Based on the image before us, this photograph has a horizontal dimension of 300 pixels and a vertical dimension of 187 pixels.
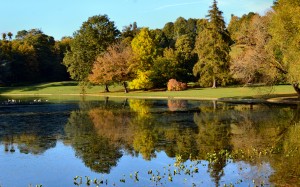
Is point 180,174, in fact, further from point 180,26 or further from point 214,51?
point 180,26

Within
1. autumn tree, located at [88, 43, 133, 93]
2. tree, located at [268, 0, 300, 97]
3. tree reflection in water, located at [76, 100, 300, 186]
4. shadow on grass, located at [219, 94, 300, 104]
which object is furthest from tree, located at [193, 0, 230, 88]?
tree reflection in water, located at [76, 100, 300, 186]

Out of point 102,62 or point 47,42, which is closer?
point 102,62

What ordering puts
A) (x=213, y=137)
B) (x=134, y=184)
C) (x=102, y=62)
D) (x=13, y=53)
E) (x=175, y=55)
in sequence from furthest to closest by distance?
(x=13, y=53) < (x=175, y=55) < (x=102, y=62) < (x=213, y=137) < (x=134, y=184)

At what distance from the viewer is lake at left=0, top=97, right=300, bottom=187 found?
15.7m

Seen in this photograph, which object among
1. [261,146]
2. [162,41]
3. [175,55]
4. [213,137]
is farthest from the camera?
[162,41]

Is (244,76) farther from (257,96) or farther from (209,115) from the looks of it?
(209,115)

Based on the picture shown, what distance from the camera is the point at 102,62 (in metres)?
76.6

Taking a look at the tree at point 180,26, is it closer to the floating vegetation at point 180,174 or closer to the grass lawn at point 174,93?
the grass lawn at point 174,93

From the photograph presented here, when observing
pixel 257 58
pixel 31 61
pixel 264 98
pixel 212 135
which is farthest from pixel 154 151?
pixel 31 61

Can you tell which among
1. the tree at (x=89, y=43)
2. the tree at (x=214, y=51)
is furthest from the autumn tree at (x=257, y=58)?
the tree at (x=89, y=43)

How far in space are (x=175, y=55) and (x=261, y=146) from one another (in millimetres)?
63955

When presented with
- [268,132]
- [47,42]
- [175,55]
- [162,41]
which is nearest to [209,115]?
[268,132]

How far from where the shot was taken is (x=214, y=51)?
7419 cm

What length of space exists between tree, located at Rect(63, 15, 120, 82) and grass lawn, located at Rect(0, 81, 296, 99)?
183 inches
